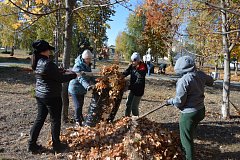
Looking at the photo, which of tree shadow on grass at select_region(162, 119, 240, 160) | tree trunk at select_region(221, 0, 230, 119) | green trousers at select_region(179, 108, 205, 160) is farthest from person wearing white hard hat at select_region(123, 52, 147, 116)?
tree trunk at select_region(221, 0, 230, 119)

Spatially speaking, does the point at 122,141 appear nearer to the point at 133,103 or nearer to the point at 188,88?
the point at 188,88

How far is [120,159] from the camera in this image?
4.41m

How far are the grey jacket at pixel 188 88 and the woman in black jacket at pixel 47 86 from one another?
1768 millimetres

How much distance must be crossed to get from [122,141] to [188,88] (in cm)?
144

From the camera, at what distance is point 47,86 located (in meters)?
4.67

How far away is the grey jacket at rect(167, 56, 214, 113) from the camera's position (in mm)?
4141

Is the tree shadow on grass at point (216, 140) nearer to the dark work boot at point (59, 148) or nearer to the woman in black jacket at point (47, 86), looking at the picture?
the dark work boot at point (59, 148)

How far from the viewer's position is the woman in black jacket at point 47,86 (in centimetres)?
461

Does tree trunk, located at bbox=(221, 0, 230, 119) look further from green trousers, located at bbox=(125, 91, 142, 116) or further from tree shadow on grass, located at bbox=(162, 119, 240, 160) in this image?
green trousers, located at bbox=(125, 91, 142, 116)

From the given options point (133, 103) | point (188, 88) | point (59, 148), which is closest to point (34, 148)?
point (59, 148)

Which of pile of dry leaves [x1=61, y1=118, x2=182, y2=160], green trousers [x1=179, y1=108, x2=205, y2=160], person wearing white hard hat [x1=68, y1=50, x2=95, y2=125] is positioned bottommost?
pile of dry leaves [x1=61, y1=118, x2=182, y2=160]

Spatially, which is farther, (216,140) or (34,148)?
(216,140)

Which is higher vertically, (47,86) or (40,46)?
(40,46)

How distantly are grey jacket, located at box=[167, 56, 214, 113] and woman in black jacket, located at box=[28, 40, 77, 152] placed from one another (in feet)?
5.80
